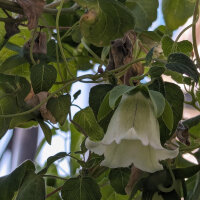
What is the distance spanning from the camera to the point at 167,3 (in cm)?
47

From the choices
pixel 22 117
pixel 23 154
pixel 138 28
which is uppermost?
pixel 138 28

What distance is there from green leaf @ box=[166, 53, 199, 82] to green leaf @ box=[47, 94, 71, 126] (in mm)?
136

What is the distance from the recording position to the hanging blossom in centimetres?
32

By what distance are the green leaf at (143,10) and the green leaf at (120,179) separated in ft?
0.59

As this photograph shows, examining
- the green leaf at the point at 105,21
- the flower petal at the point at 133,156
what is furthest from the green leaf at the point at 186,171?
the green leaf at the point at 105,21

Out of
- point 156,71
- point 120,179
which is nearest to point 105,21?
point 156,71

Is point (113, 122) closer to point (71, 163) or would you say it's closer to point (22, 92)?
point (22, 92)

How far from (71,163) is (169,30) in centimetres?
37

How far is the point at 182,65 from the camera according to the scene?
1.11 feet

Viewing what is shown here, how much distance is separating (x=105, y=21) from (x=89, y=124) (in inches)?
5.7

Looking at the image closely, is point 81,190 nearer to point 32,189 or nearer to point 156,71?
point 32,189

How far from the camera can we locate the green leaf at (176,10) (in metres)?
0.47

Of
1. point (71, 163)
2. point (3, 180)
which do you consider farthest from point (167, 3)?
point (71, 163)

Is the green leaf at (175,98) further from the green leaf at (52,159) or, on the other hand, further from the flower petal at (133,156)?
the green leaf at (52,159)
